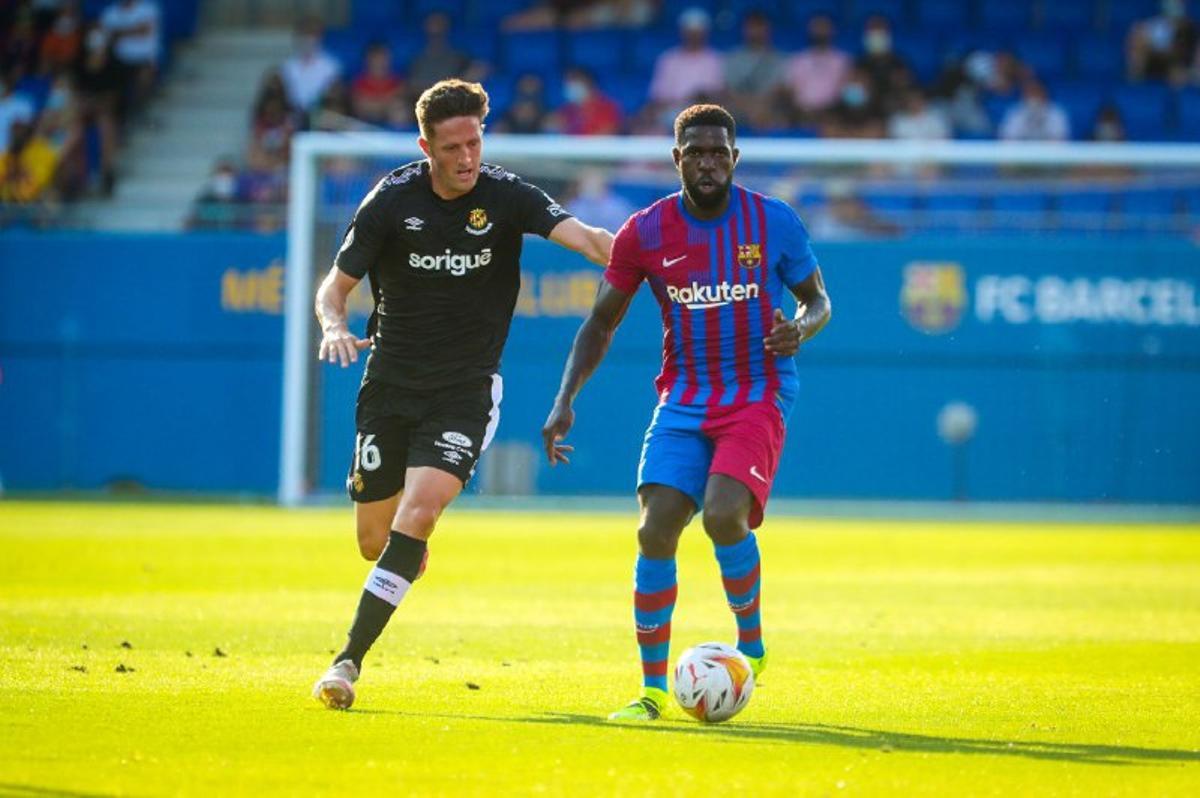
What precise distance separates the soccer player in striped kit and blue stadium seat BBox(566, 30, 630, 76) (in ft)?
65.3

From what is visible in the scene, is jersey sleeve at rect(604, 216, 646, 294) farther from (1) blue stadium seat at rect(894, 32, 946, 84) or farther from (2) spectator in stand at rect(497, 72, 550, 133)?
(1) blue stadium seat at rect(894, 32, 946, 84)

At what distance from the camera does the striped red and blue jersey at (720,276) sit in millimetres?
8898

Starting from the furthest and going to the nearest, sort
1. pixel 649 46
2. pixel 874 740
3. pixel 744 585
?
pixel 649 46
pixel 744 585
pixel 874 740

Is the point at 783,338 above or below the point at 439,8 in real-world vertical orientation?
below

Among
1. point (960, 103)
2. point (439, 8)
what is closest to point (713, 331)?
point (960, 103)

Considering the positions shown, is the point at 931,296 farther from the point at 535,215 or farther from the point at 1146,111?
the point at 535,215

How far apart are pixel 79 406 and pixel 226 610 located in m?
15.1

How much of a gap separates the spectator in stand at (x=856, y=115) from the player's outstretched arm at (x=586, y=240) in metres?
17.4

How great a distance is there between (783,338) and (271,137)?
65.4 feet

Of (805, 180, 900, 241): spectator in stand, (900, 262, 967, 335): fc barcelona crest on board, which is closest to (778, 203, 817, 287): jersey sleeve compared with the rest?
(805, 180, 900, 241): spectator in stand

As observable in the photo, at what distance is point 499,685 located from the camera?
9477 mm

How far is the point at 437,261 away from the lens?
9383mm

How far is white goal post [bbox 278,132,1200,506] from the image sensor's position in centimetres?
2302

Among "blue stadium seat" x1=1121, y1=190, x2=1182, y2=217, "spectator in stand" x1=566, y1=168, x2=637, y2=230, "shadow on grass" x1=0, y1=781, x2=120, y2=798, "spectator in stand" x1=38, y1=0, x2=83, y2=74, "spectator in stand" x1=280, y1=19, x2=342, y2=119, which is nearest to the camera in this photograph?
"shadow on grass" x1=0, y1=781, x2=120, y2=798
